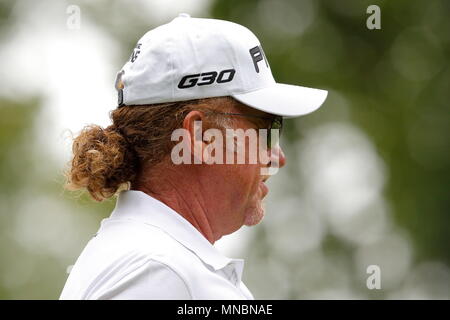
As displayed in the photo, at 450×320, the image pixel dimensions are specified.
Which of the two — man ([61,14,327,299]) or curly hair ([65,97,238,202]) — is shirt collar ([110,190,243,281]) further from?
curly hair ([65,97,238,202])

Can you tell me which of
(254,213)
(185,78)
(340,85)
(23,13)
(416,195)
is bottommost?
(254,213)

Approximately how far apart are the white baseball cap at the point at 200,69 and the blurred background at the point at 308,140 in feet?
37.6

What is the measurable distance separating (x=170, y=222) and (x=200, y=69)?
24.0 inches

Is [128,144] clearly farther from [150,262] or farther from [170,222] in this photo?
[150,262]

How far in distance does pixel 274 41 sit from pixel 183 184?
14.5 meters

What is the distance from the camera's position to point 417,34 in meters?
19.0

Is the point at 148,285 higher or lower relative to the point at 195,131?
lower

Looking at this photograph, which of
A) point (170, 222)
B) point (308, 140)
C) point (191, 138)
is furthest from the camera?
point (308, 140)

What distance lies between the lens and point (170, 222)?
12.1 ft

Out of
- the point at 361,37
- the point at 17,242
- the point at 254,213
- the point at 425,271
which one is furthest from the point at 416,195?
the point at 254,213

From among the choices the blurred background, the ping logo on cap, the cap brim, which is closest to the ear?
the cap brim

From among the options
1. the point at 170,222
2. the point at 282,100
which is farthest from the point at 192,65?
the point at 170,222

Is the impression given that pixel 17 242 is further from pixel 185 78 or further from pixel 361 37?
pixel 185 78

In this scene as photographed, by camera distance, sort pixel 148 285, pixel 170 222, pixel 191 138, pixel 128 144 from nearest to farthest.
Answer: pixel 148 285 < pixel 170 222 < pixel 191 138 < pixel 128 144
